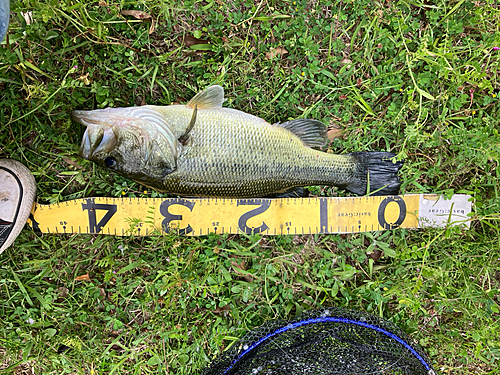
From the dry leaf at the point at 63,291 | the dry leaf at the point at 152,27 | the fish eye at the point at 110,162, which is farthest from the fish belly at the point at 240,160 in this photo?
the dry leaf at the point at 63,291

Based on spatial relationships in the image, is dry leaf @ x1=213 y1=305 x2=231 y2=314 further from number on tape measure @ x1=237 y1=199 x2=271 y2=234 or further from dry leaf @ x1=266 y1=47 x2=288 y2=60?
dry leaf @ x1=266 y1=47 x2=288 y2=60

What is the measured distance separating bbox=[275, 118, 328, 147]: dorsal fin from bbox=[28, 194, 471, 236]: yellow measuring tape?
21.3 inches

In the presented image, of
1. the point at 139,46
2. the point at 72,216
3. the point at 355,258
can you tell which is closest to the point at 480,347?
the point at 355,258

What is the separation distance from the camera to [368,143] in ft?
9.80

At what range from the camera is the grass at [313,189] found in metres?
2.82

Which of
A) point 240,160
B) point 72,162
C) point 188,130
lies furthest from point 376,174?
point 72,162

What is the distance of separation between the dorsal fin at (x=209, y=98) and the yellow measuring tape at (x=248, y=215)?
33.6 inches

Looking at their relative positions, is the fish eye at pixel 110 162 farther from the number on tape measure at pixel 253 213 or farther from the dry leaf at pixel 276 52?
the dry leaf at pixel 276 52

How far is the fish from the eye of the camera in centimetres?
227

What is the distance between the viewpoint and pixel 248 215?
114 inches

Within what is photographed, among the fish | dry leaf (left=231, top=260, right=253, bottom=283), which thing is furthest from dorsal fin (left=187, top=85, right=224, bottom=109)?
dry leaf (left=231, top=260, right=253, bottom=283)

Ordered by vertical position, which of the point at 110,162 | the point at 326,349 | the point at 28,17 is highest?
the point at 28,17

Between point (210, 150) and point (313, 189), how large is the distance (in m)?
1.12

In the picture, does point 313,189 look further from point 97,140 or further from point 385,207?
point 97,140
